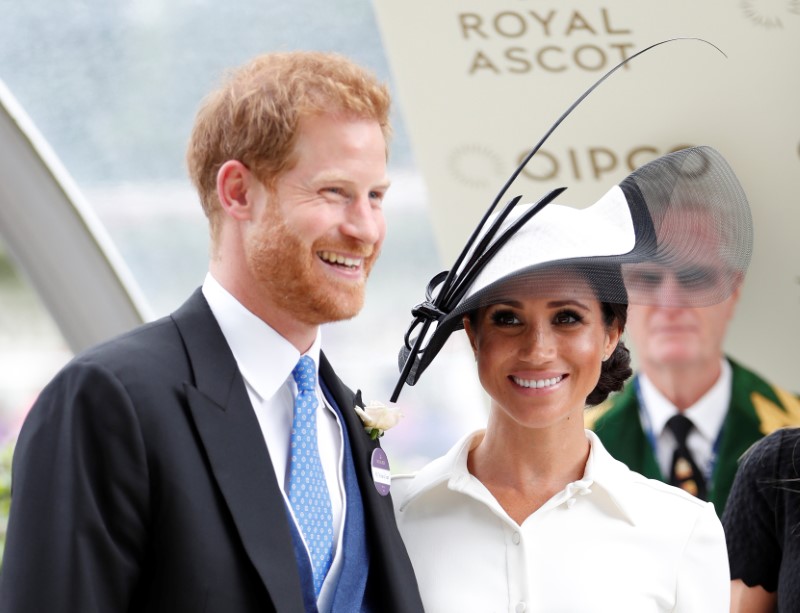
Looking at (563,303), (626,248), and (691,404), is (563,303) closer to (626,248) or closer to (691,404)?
(626,248)

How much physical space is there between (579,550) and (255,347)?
0.72m

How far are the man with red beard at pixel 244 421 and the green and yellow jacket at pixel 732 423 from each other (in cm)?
209

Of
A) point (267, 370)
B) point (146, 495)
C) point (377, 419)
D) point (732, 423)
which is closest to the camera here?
point (146, 495)

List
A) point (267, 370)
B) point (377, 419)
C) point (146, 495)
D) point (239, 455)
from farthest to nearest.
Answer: point (377, 419), point (267, 370), point (239, 455), point (146, 495)

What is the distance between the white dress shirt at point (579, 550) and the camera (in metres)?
2.17

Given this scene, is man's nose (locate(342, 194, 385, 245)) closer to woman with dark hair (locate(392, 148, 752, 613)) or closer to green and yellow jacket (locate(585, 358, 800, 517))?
woman with dark hair (locate(392, 148, 752, 613))

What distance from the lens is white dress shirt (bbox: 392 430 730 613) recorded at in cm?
217

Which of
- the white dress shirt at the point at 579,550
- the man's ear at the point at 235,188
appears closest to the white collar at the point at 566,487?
the white dress shirt at the point at 579,550

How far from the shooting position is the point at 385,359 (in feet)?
15.5

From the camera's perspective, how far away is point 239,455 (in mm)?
1955

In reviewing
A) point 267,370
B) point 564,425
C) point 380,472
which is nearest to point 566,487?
point 564,425

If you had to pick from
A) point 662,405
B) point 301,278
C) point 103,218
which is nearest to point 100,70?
point 103,218

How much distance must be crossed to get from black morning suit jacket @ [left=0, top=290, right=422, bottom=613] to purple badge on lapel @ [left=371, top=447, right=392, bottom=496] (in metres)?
0.30

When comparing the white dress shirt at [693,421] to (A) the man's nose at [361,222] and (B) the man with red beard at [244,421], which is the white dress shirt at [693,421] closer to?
(B) the man with red beard at [244,421]
